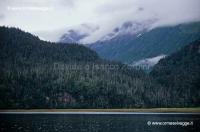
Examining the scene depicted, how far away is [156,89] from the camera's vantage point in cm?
2597

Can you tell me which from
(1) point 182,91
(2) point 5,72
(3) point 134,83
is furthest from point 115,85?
(2) point 5,72

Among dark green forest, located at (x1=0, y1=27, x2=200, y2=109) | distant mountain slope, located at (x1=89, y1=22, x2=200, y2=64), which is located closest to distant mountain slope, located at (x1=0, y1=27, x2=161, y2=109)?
dark green forest, located at (x1=0, y1=27, x2=200, y2=109)

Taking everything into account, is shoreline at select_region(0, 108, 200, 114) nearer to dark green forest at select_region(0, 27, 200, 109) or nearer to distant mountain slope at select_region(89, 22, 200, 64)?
dark green forest at select_region(0, 27, 200, 109)

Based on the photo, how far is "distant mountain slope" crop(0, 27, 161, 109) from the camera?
25.1 metres

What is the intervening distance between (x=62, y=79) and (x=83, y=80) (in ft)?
4.62

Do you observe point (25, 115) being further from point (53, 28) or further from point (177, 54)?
point (177, 54)

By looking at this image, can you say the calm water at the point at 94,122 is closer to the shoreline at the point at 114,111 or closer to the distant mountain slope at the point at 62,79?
the shoreline at the point at 114,111

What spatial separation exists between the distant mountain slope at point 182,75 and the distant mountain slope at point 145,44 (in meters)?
0.37

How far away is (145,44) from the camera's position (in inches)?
1049

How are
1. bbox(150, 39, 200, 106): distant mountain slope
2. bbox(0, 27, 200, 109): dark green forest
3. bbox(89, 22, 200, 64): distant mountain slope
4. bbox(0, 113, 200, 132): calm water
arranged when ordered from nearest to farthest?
bbox(0, 113, 200, 132): calm water → bbox(150, 39, 200, 106): distant mountain slope → bbox(0, 27, 200, 109): dark green forest → bbox(89, 22, 200, 64): distant mountain slope

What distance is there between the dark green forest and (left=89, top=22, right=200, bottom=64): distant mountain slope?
1.08 feet

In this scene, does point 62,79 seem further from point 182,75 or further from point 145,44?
point 182,75

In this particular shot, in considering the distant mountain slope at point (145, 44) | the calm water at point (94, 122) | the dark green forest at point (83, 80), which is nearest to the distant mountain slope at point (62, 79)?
the dark green forest at point (83, 80)

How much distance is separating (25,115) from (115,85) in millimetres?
3639
